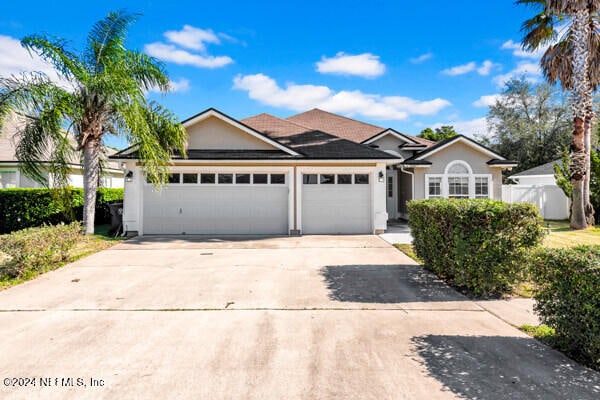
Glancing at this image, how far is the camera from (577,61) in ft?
41.4

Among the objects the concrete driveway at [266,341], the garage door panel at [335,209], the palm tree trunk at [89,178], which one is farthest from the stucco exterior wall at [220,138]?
the concrete driveway at [266,341]

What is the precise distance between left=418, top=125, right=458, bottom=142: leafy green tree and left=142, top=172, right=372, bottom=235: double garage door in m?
32.7

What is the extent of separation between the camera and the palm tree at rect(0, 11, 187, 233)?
9781mm

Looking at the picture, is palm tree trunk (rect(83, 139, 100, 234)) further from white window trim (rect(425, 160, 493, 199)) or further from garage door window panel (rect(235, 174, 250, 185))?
white window trim (rect(425, 160, 493, 199))

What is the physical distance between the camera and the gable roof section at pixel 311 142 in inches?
490

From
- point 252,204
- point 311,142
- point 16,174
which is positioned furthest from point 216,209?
point 16,174

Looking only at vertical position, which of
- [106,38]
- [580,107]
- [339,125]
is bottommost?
[580,107]

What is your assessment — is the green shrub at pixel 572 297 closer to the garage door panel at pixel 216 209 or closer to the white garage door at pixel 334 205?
the white garage door at pixel 334 205

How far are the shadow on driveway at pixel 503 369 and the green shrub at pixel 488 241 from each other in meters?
1.54

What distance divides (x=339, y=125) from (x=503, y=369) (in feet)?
61.9

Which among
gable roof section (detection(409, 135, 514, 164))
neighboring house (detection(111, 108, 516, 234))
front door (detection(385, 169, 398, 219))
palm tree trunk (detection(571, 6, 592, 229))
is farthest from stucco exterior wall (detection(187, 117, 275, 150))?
palm tree trunk (detection(571, 6, 592, 229))

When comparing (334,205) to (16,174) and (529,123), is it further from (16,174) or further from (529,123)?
(529,123)

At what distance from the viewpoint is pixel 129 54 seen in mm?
10945

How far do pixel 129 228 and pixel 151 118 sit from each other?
4.10 meters
